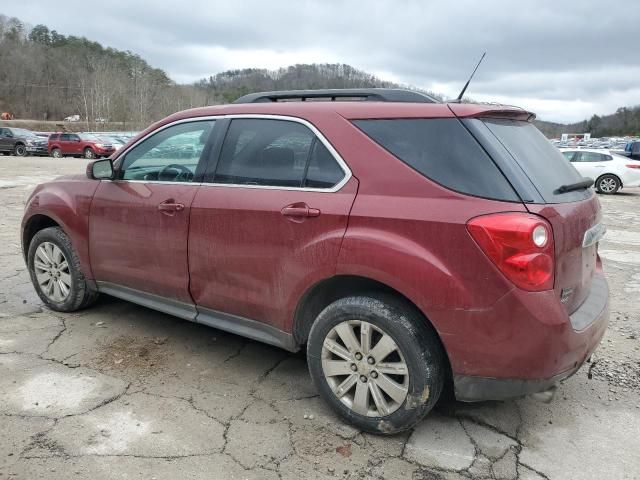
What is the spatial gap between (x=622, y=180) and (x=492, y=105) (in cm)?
1634

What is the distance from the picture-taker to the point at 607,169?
16906 millimetres

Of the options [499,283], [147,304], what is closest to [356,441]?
[499,283]

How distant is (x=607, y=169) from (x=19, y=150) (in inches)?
1158

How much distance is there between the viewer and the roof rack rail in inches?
117

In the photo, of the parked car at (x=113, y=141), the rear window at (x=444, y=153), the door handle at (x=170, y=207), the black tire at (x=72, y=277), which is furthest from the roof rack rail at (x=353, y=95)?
the parked car at (x=113, y=141)

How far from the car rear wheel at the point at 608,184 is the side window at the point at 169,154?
16716 millimetres

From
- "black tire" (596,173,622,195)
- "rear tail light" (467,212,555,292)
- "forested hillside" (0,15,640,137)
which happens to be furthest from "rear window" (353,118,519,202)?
"forested hillside" (0,15,640,137)

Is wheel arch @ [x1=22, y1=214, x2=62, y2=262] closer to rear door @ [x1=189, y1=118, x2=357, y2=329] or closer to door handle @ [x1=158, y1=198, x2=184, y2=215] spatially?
door handle @ [x1=158, y1=198, x2=184, y2=215]

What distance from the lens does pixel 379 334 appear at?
270 cm

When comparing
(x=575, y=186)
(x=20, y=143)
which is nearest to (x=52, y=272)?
(x=575, y=186)

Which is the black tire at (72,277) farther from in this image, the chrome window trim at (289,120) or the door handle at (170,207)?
the door handle at (170,207)

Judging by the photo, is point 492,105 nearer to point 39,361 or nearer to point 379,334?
point 379,334

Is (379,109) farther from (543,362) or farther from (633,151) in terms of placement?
(633,151)

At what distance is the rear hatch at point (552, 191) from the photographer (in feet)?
8.06
